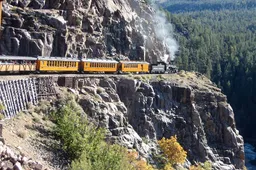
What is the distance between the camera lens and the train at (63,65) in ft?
125

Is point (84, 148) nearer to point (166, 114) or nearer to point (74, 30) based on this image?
point (166, 114)

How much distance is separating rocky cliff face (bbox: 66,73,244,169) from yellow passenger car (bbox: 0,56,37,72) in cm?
482

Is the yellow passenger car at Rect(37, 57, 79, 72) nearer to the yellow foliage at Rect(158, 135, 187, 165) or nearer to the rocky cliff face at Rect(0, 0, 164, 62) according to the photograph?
the rocky cliff face at Rect(0, 0, 164, 62)

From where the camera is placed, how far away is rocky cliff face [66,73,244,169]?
4072cm

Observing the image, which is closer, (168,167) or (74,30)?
(168,167)

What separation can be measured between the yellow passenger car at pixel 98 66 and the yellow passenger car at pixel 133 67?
53.4 inches

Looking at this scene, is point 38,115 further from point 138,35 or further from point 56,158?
point 138,35

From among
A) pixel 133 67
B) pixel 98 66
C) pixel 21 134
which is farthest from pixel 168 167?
pixel 21 134

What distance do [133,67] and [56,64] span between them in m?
14.9

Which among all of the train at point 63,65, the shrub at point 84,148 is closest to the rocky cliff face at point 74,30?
the train at point 63,65

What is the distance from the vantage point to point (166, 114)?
5312cm

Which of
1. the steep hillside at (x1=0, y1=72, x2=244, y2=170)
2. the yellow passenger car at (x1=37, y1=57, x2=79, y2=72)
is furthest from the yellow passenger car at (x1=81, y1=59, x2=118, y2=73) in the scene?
the steep hillside at (x1=0, y1=72, x2=244, y2=170)

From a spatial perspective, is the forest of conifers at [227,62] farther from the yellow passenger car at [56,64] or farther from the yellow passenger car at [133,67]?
the yellow passenger car at [56,64]

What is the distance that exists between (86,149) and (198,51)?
12266 centimetres
